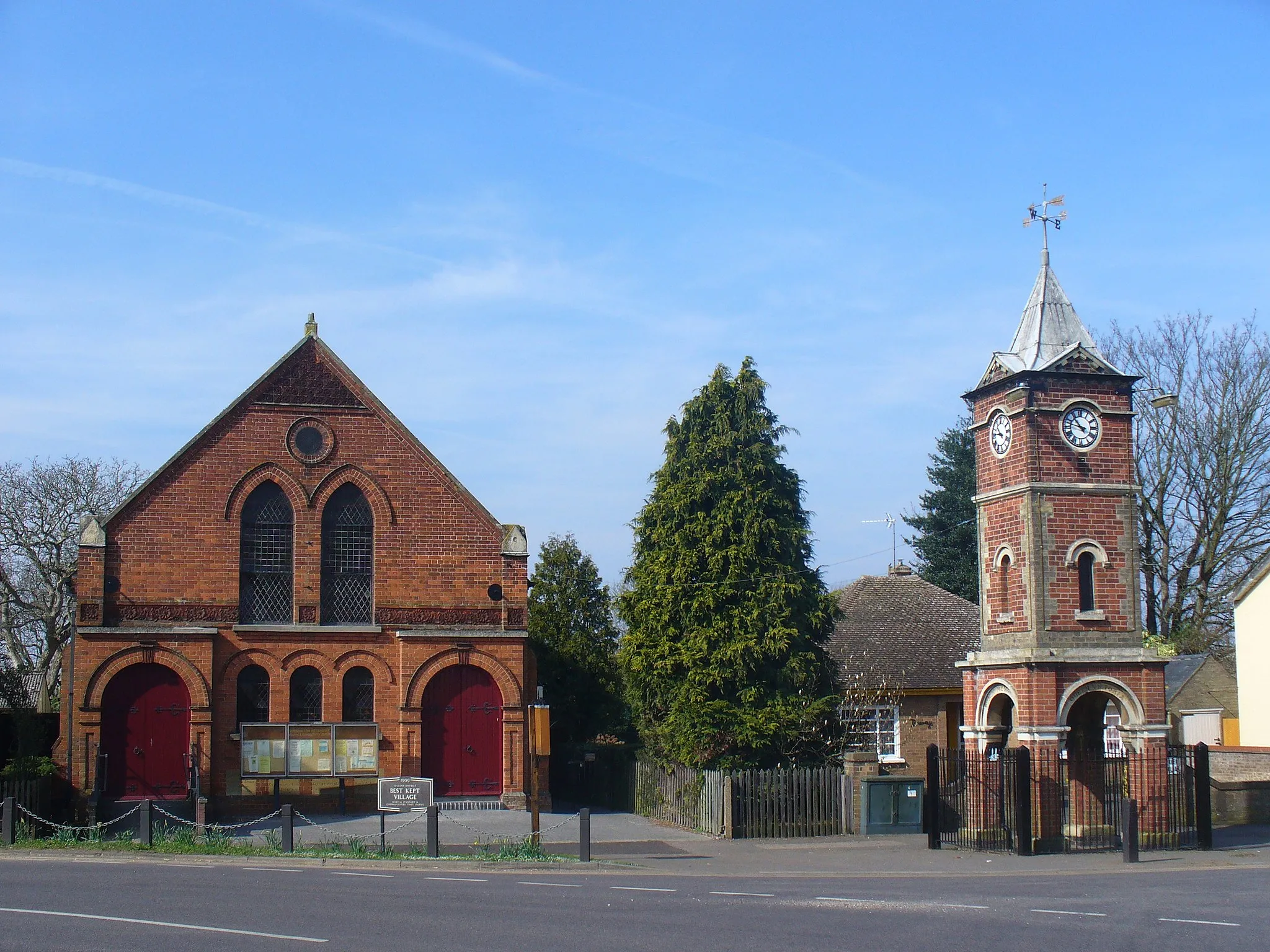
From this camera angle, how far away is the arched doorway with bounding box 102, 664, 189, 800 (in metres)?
28.1

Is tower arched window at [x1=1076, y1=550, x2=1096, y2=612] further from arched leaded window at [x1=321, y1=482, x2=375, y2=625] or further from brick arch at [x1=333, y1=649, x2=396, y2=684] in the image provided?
arched leaded window at [x1=321, y1=482, x2=375, y2=625]

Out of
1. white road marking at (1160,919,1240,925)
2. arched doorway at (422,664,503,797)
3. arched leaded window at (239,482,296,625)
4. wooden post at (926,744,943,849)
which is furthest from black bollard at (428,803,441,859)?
white road marking at (1160,919,1240,925)

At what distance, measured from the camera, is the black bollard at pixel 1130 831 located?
20984 mm

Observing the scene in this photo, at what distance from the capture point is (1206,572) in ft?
139

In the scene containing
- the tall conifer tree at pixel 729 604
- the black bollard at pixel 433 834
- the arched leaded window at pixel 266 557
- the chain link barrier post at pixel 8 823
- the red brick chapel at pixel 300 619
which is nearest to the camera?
the black bollard at pixel 433 834

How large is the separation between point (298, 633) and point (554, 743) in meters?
9.93

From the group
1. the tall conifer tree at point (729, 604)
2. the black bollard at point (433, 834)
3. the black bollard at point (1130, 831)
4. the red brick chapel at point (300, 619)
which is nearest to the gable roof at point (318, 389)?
the red brick chapel at point (300, 619)

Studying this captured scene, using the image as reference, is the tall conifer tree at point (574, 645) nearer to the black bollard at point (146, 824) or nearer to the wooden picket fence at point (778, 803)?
the wooden picket fence at point (778, 803)

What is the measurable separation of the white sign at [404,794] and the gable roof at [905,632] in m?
13.5

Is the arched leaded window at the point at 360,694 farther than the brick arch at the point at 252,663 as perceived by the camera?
Yes

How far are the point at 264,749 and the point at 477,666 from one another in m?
4.91

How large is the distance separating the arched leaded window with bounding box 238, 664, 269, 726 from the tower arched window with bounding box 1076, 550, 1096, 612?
17043mm

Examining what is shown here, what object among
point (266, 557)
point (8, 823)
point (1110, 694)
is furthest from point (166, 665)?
point (1110, 694)

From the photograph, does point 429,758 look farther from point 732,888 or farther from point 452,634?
point 732,888
